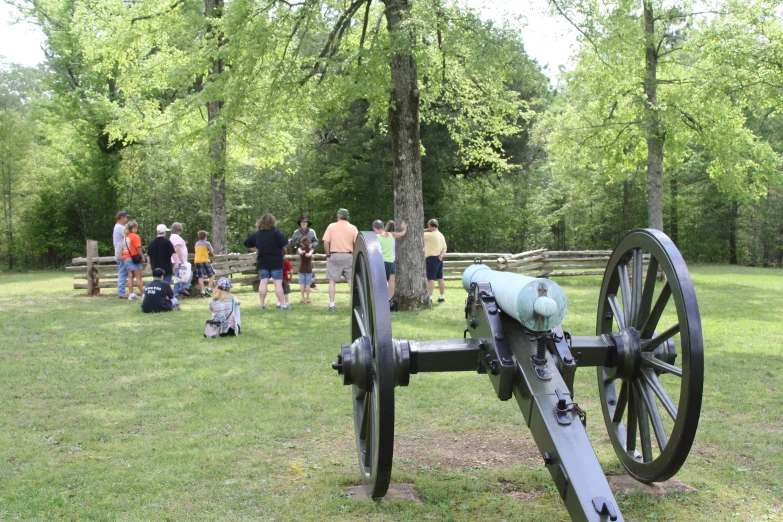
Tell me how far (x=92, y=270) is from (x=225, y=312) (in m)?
7.97

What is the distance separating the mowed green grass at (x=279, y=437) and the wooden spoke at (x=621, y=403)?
1.15ft

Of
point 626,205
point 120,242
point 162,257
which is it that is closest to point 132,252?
point 120,242

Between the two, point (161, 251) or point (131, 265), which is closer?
point (161, 251)

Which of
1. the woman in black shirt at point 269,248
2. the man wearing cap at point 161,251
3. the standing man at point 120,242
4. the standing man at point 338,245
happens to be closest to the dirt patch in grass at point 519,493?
the standing man at point 338,245

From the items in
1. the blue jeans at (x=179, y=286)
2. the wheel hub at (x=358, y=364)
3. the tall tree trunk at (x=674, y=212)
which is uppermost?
the tall tree trunk at (x=674, y=212)

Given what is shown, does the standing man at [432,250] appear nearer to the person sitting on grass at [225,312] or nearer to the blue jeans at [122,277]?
the person sitting on grass at [225,312]

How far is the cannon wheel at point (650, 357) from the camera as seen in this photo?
3436 millimetres

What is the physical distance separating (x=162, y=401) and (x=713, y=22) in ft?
55.8

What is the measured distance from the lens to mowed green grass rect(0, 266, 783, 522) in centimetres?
402

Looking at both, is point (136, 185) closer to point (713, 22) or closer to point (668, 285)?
point (713, 22)

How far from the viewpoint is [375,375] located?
3.58 m

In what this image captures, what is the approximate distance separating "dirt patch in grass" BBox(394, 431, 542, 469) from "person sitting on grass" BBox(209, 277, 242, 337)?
5.06 meters

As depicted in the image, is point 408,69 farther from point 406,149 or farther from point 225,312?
point 225,312

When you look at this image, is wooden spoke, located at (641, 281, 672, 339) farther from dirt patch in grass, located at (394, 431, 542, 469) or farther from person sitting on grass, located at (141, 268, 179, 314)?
person sitting on grass, located at (141, 268, 179, 314)
